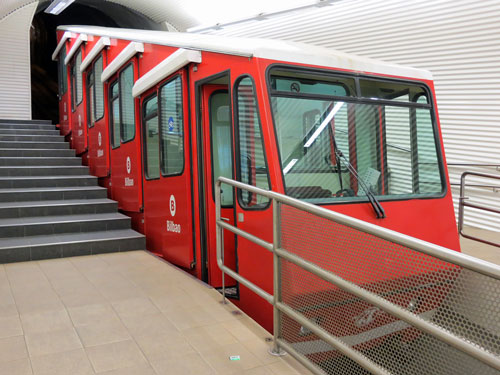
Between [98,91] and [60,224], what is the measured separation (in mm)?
2538

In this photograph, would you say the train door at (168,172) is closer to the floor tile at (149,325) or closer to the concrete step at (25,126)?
the floor tile at (149,325)

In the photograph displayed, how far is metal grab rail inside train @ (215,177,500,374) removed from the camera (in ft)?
5.38

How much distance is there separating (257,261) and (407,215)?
43.1 inches

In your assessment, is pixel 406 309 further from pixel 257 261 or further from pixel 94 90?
pixel 94 90

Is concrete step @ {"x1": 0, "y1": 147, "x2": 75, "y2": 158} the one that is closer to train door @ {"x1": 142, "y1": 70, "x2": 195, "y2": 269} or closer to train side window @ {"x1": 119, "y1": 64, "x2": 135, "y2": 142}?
train side window @ {"x1": 119, "y1": 64, "x2": 135, "y2": 142}

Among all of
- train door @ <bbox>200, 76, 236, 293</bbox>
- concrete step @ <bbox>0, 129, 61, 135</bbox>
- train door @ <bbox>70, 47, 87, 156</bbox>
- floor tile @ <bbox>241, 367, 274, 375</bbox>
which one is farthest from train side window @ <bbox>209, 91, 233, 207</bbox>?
concrete step @ <bbox>0, 129, 61, 135</bbox>

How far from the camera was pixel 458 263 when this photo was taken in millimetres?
1602

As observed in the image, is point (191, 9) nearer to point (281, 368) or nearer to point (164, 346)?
point (164, 346)

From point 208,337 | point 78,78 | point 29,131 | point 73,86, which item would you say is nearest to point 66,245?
point 208,337

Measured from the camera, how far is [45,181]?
22.4 ft

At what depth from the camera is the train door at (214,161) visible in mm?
3723

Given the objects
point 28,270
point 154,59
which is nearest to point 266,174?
point 154,59

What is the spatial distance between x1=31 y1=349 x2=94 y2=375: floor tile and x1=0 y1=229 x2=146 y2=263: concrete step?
8.25 feet

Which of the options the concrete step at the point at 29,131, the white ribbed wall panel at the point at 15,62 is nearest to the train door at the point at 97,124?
the concrete step at the point at 29,131
